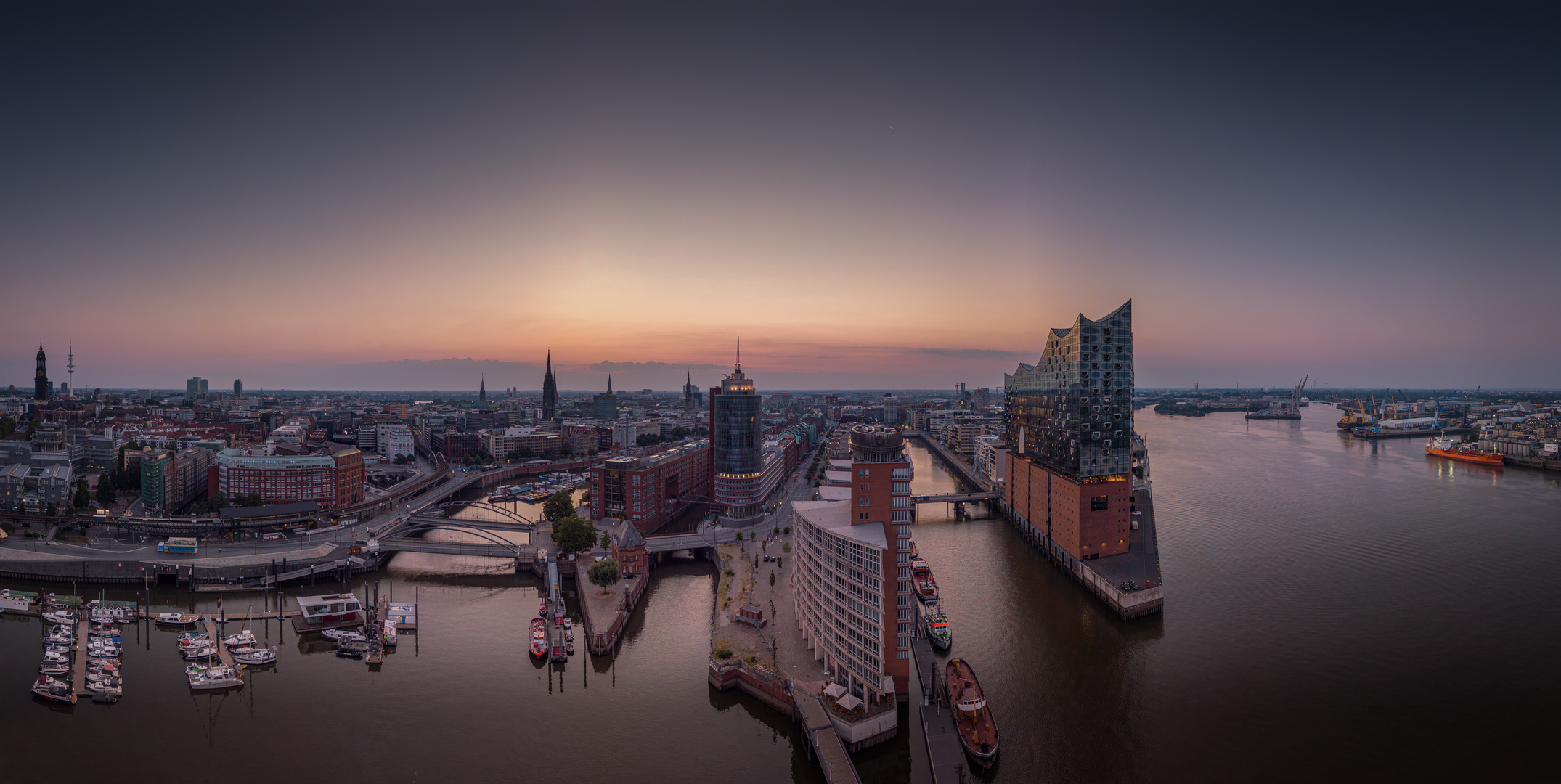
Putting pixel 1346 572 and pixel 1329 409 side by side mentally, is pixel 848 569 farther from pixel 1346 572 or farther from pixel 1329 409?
pixel 1329 409

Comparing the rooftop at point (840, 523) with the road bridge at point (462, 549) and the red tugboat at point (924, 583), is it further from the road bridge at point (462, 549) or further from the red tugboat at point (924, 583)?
the road bridge at point (462, 549)

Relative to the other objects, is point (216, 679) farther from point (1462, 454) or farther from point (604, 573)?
point (1462, 454)

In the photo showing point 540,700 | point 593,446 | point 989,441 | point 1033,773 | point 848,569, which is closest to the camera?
point 1033,773

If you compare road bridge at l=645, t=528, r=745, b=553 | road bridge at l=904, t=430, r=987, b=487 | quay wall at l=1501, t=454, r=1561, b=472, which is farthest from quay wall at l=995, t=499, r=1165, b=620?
quay wall at l=1501, t=454, r=1561, b=472

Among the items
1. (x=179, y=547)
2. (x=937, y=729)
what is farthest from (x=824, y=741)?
(x=179, y=547)

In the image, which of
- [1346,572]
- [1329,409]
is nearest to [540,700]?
[1346,572]

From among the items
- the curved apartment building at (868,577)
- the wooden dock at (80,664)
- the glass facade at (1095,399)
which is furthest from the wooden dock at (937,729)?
the wooden dock at (80,664)
